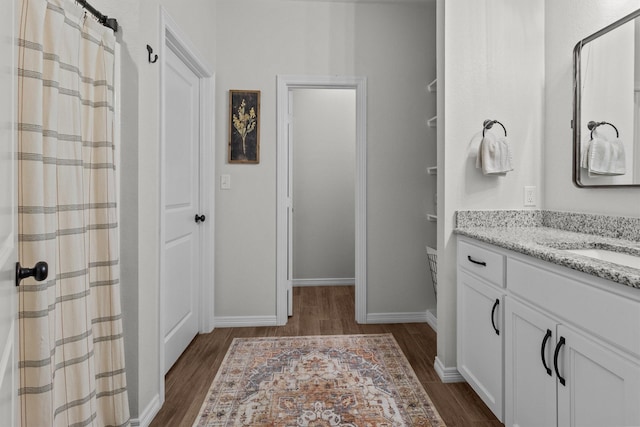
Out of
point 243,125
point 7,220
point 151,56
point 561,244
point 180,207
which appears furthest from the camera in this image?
point 243,125

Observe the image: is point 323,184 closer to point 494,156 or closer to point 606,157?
point 494,156

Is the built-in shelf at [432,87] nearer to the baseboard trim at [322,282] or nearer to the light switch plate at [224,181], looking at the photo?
the light switch plate at [224,181]

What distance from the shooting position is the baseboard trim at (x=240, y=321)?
2.96 metres

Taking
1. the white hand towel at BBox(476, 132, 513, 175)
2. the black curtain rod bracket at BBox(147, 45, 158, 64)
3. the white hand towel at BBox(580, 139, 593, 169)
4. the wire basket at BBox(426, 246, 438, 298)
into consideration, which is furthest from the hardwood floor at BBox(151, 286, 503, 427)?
the black curtain rod bracket at BBox(147, 45, 158, 64)

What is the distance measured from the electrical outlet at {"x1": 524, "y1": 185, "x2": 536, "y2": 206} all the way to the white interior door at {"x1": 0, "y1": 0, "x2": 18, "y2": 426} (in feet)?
7.46

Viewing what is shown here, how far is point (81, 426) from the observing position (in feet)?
4.00

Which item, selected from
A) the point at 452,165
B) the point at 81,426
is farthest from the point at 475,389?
the point at 81,426

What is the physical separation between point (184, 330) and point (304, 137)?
2602 millimetres

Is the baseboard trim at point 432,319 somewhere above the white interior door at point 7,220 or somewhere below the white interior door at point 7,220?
below

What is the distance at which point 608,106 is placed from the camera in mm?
1729

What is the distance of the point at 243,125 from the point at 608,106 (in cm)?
230

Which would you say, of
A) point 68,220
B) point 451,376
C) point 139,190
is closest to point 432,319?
point 451,376

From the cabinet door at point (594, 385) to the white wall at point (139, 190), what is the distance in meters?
1.66

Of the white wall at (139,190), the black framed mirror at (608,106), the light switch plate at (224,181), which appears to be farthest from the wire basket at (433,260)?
the white wall at (139,190)
